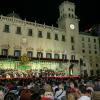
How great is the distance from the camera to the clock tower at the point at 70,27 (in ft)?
194

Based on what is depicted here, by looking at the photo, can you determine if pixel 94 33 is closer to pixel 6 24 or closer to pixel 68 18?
pixel 68 18

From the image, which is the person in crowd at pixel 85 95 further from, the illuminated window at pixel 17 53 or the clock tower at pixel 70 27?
the clock tower at pixel 70 27

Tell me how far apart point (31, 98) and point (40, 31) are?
46446mm

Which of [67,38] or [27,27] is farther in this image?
[67,38]

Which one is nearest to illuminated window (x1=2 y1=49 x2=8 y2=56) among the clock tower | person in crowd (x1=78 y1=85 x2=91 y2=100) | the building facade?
the building facade

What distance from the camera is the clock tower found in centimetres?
5909

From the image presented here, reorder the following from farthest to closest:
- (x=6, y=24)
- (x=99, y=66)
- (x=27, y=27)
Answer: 1. (x=99, y=66)
2. (x=27, y=27)
3. (x=6, y=24)

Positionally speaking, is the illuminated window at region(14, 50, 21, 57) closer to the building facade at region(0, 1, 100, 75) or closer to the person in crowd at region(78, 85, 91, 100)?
the building facade at region(0, 1, 100, 75)

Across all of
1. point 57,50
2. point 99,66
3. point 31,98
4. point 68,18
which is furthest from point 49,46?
point 31,98

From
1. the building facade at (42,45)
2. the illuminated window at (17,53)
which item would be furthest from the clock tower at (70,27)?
the illuminated window at (17,53)

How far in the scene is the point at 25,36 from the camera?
50.8 meters

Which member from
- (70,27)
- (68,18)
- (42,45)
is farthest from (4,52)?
(68,18)

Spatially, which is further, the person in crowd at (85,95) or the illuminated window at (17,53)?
the illuminated window at (17,53)

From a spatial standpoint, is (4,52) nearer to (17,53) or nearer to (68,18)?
(17,53)
